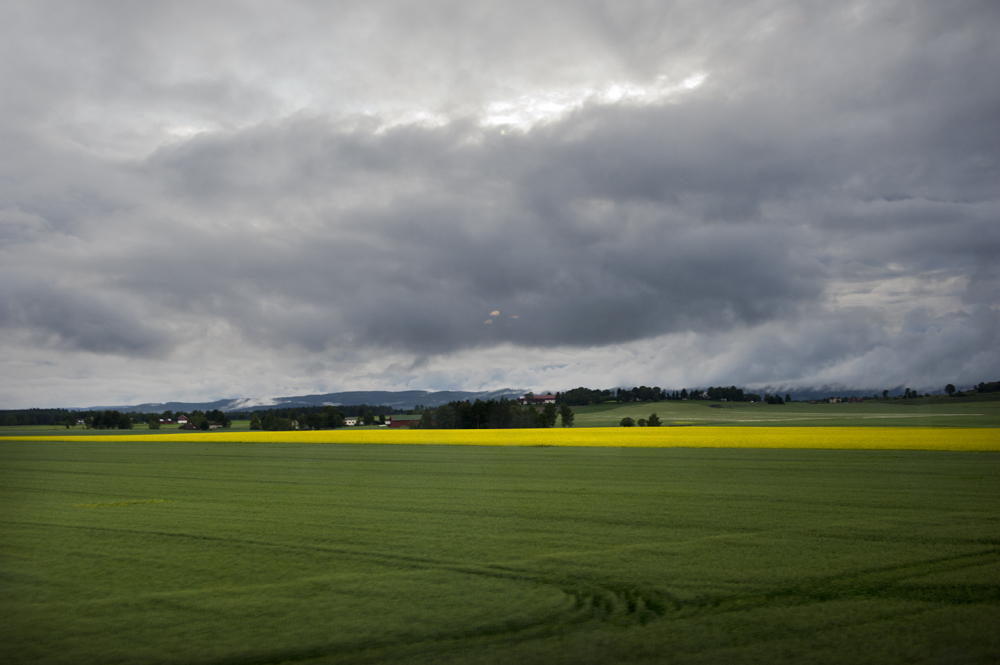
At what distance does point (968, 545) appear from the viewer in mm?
12719

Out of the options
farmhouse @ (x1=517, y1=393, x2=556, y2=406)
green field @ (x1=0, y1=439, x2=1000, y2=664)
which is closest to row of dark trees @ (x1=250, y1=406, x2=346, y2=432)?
farmhouse @ (x1=517, y1=393, x2=556, y2=406)

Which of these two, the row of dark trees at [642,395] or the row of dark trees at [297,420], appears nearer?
the row of dark trees at [297,420]

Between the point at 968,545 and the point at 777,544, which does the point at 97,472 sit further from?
the point at 968,545

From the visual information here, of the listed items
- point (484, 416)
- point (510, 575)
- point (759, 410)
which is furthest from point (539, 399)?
point (510, 575)

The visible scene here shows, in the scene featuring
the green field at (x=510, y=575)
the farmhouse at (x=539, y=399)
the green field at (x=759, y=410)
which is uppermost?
the farmhouse at (x=539, y=399)

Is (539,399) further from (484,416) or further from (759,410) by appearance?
(759,410)

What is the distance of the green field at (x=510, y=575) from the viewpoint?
25.8ft

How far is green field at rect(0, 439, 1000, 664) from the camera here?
7.87 meters

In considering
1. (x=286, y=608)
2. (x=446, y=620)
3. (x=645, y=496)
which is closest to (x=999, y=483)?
(x=645, y=496)

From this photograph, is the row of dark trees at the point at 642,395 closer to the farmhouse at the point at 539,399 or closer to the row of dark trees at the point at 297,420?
the farmhouse at the point at 539,399

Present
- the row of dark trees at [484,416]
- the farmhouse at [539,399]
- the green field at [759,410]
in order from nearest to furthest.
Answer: the green field at [759,410] < the row of dark trees at [484,416] < the farmhouse at [539,399]

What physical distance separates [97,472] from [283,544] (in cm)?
2640

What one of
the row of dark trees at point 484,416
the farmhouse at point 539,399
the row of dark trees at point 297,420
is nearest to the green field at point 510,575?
the row of dark trees at point 484,416

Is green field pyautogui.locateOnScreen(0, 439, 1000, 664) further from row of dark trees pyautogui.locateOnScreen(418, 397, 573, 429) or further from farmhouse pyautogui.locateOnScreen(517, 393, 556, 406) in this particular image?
farmhouse pyautogui.locateOnScreen(517, 393, 556, 406)
